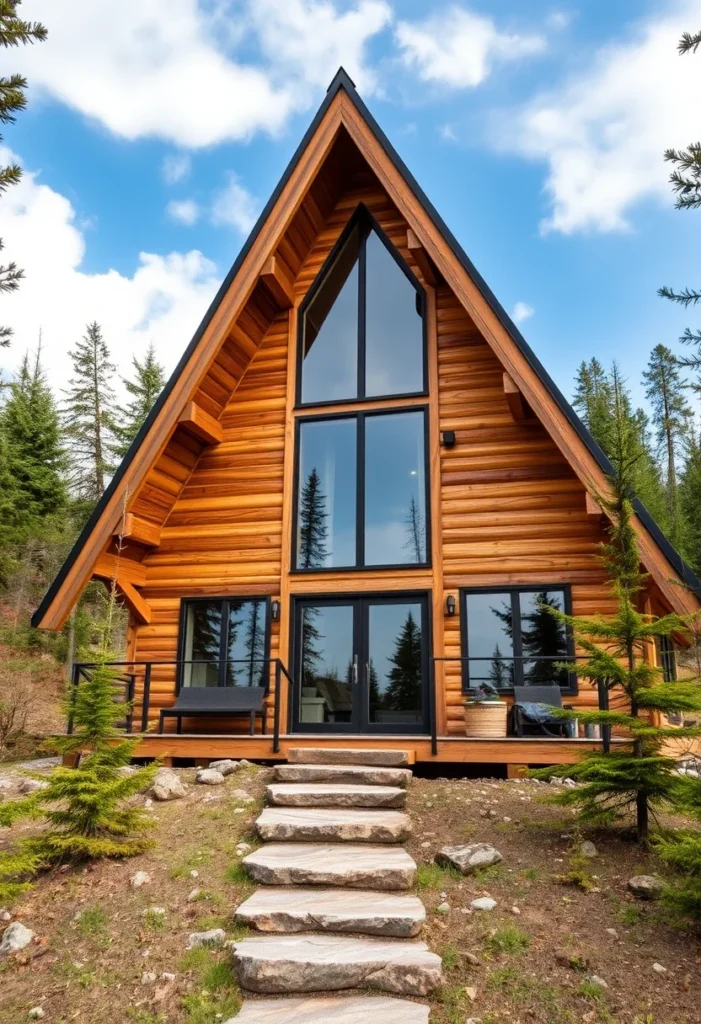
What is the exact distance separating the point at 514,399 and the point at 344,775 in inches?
200

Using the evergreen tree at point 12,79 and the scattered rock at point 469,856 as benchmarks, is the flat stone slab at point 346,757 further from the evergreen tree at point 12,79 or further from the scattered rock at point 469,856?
the evergreen tree at point 12,79

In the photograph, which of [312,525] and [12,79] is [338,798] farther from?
[12,79]

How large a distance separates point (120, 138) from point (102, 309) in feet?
23.2

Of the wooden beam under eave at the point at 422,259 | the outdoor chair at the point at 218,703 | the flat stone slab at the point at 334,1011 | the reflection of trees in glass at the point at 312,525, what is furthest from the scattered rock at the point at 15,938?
the wooden beam under eave at the point at 422,259

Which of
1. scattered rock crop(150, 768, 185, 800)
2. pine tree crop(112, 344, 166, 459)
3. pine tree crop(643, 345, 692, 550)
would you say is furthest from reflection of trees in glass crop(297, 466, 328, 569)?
pine tree crop(643, 345, 692, 550)

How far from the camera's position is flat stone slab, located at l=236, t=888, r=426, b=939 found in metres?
4.46

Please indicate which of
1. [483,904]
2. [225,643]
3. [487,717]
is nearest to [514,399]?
[487,717]

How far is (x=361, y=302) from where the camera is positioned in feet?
36.8

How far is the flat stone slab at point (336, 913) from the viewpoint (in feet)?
14.6

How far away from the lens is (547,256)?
1098 inches

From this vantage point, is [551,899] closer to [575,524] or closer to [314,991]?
[314,991]

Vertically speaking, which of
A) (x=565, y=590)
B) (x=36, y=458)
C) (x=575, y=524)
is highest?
(x=36, y=458)

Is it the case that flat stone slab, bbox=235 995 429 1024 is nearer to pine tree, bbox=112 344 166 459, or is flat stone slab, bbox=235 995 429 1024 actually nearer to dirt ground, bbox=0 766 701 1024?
dirt ground, bbox=0 766 701 1024

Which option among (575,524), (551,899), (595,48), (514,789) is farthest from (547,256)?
(551,899)
